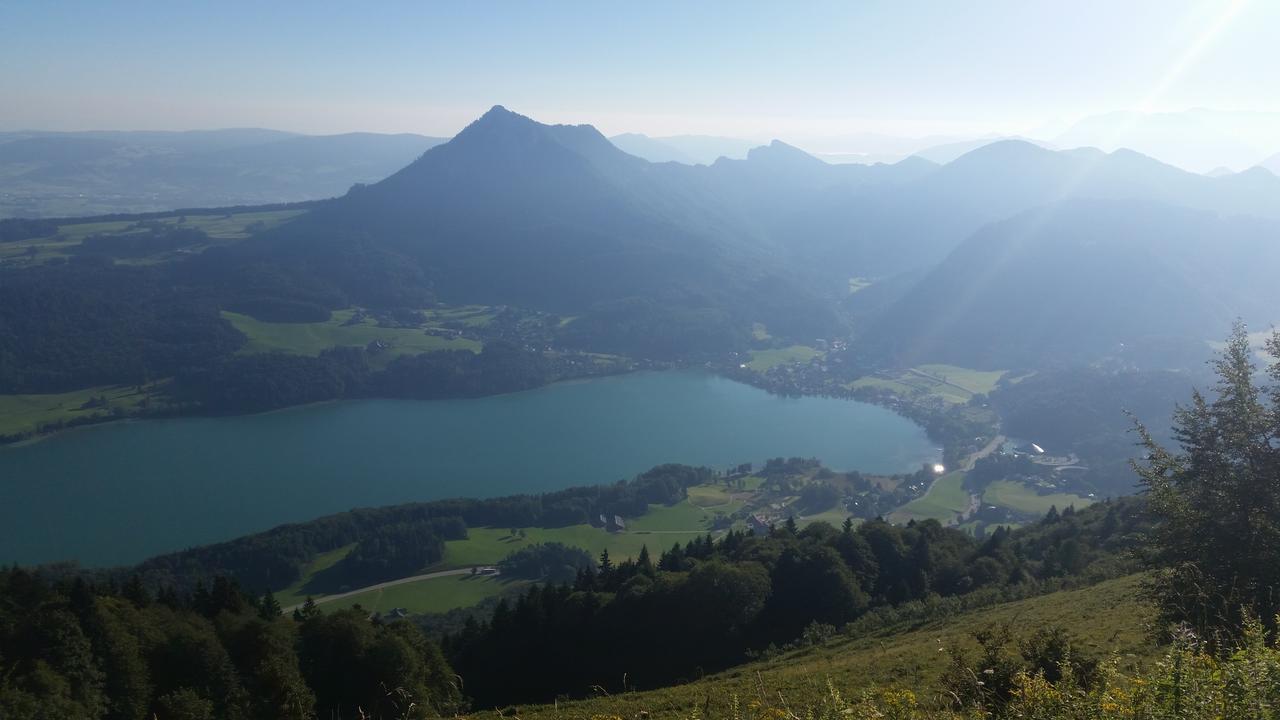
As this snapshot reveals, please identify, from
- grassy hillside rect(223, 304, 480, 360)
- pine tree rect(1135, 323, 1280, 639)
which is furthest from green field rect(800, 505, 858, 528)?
grassy hillside rect(223, 304, 480, 360)

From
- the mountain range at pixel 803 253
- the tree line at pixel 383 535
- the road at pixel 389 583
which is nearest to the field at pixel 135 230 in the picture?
the mountain range at pixel 803 253

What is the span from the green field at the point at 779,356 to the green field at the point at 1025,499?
134 feet

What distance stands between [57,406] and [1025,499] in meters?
88.4

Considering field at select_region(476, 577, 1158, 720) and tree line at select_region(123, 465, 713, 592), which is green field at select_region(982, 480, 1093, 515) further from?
field at select_region(476, 577, 1158, 720)

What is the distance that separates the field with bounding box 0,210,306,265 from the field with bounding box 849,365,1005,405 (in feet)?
380

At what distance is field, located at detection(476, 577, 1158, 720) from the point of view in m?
9.76

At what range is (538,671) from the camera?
2008 centimetres

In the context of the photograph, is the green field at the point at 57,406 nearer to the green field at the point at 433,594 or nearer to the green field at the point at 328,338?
the green field at the point at 328,338

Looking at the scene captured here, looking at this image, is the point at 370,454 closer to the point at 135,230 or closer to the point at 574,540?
the point at 574,540

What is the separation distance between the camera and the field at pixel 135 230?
110850mm

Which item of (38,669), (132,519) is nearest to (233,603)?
(38,669)

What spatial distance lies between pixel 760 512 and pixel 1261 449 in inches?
1597

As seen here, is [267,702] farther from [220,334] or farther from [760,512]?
[220,334]

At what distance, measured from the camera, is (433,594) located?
37.9 m
